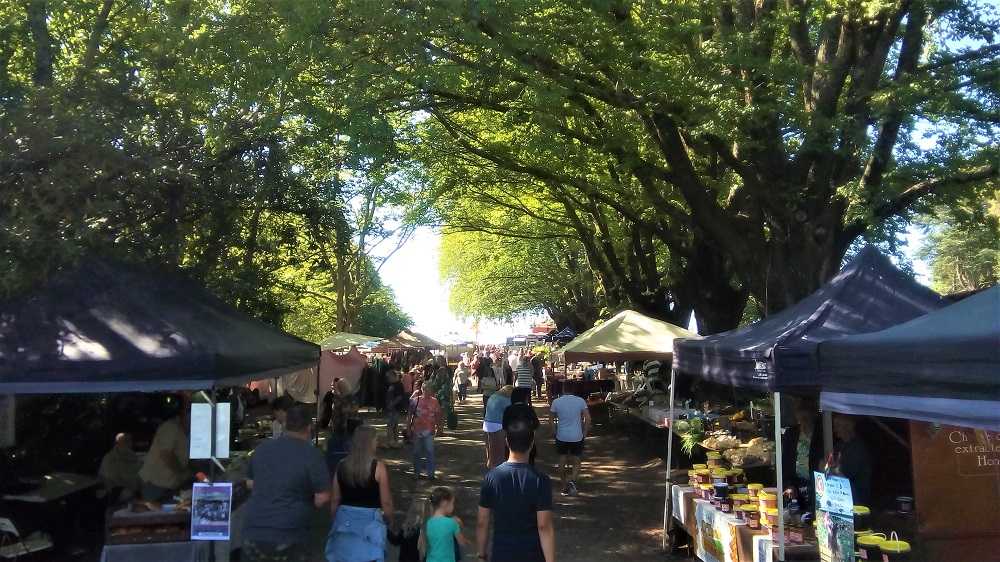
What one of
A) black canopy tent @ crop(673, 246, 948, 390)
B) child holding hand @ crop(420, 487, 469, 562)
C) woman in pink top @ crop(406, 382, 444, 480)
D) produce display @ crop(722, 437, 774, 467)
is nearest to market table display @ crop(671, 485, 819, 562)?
produce display @ crop(722, 437, 774, 467)

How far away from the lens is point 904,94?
977cm

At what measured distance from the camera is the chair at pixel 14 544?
6973mm

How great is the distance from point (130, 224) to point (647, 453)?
1036cm

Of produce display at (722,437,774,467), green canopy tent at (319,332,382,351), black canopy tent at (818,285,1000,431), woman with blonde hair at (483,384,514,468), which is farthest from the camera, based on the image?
green canopy tent at (319,332,382,351)

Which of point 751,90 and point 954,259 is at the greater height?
point 954,259

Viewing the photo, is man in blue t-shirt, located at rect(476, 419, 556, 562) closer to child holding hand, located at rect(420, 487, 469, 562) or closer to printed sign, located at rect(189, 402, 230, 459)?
child holding hand, located at rect(420, 487, 469, 562)

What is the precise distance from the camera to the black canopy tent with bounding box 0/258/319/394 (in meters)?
6.13

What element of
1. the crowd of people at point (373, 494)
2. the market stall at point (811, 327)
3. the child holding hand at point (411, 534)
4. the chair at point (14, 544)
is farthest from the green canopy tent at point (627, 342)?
the chair at point (14, 544)

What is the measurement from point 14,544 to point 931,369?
737cm

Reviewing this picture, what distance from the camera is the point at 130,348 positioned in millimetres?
6312

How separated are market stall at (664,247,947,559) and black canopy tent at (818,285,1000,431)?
561mm

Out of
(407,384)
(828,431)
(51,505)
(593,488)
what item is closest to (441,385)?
(407,384)

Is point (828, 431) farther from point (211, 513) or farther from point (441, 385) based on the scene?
point (441, 385)

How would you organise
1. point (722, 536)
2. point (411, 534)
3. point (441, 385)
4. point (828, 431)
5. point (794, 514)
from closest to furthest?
point (411, 534), point (794, 514), point (828, 431), point (722, 536), point (441, 385)
